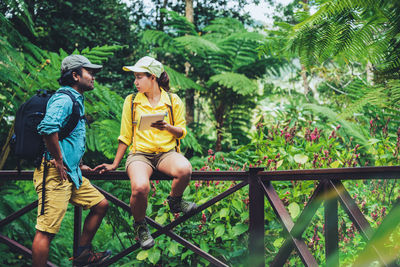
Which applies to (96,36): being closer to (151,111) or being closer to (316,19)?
(151,111)

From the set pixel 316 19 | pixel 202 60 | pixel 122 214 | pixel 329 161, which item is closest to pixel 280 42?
pixel 316 19

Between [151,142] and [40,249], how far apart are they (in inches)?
37.4

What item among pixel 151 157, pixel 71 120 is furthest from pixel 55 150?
pixel 151 157

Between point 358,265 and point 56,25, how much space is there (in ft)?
27.8

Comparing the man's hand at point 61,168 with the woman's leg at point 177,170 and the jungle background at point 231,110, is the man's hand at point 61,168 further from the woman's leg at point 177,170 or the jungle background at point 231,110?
the jungle background at point 231,110

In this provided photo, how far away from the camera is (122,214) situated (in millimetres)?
3809

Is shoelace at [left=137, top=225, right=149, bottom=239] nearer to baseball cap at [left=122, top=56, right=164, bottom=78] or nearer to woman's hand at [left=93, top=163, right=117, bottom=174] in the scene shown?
woman's hand at [left=93, top=163, right=117, bottom=174]

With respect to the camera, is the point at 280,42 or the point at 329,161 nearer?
the point at 280,42

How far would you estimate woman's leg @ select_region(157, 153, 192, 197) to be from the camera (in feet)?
7.79

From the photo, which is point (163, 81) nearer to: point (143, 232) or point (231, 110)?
point (143, 232)

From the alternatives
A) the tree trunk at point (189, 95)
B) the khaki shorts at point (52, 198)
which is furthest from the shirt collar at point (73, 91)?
the tree trunk at point (189, 95)

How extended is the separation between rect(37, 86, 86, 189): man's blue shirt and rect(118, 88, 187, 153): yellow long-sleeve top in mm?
317

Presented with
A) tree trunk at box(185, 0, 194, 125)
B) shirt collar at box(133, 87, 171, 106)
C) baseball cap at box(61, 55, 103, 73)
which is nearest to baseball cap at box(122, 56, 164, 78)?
shirt collar at box(133, 87, 171, 106)

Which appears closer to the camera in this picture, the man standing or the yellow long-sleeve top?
the man standing
